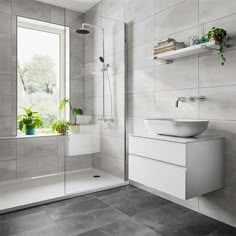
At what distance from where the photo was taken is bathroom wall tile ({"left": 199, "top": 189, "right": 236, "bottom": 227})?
208cm

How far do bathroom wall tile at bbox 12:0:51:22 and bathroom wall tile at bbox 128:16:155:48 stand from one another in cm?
136

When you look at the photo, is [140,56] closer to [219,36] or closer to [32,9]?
[219,36]

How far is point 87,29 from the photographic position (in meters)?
2.74

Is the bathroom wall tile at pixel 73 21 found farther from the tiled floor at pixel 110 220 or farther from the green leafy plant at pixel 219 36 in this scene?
the tiled floor at pixel 110 220

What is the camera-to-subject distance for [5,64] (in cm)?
321

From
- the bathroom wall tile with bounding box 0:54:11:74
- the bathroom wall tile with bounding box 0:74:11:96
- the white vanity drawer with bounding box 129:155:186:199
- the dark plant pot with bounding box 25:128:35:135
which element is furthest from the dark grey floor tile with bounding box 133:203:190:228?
the bathroom wall tile with bounding box 0:54:11:74

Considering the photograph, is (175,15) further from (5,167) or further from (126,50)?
(5,167)

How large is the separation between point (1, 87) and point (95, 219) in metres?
2.16

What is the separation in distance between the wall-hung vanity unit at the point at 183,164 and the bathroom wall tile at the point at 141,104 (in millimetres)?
692

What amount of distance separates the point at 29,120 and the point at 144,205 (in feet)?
6.46

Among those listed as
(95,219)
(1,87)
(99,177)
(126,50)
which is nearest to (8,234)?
(95,219)

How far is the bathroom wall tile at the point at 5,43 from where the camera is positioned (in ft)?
10.5

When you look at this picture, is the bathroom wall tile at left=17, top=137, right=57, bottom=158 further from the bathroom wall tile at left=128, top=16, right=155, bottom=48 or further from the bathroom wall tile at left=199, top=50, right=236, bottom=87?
the bathroom wall tile at left=199, top=50, right=236, bottom=87

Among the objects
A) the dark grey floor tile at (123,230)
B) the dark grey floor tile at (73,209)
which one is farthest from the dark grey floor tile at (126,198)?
the dark grey floor tile at (123,230)
